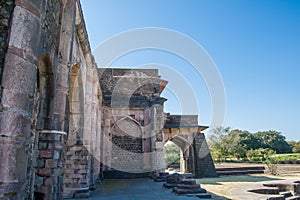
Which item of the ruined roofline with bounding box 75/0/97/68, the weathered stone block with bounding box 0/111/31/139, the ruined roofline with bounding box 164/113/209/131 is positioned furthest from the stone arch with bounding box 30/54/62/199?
the ruined roofline with bounding box 164/113/209/131

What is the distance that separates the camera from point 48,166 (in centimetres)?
402

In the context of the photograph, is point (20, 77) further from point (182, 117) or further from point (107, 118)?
point (182, 117)

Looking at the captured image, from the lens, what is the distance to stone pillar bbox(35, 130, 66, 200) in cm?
387

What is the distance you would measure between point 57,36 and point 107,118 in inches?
354

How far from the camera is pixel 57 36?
4465 mm

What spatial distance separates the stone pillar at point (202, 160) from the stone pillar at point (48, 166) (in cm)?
1428

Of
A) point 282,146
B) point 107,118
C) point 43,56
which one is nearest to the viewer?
point 43,56

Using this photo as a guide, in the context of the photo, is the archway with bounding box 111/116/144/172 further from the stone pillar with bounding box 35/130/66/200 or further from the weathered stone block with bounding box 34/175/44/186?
the weathered stone block with bounding box 34/175/44/186

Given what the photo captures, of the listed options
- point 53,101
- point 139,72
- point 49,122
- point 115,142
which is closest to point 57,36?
point 53,101

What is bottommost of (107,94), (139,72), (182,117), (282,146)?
(282,146)

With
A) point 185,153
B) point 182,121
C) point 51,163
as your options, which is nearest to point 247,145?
point 185,153

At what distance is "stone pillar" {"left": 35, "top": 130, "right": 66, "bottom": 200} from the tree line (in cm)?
2931

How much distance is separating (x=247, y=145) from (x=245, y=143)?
50cm

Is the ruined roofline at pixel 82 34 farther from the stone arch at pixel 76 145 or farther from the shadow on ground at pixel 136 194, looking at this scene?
the shadow on ground at pixel 136 194
